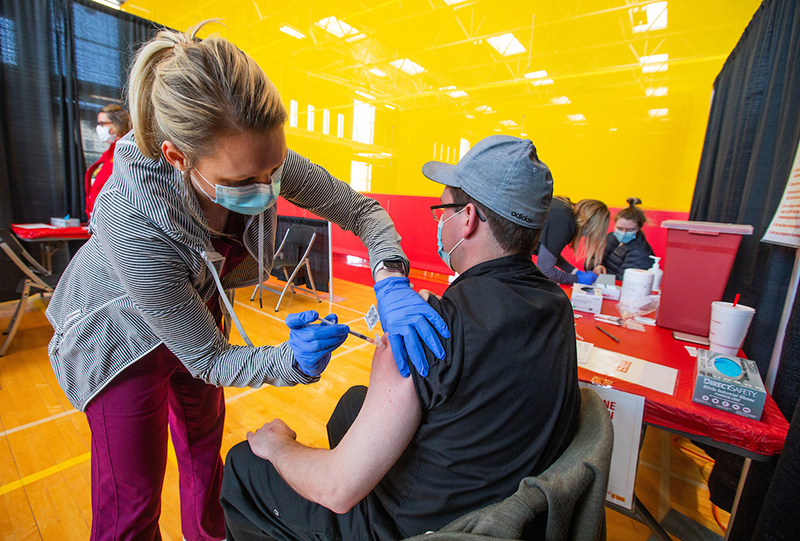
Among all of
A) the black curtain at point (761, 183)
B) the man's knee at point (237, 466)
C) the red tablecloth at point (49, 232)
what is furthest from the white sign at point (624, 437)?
the red tablecloth at point (49, 232)

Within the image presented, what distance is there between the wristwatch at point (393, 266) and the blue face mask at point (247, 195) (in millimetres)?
402

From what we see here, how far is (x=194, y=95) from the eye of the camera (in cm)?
68

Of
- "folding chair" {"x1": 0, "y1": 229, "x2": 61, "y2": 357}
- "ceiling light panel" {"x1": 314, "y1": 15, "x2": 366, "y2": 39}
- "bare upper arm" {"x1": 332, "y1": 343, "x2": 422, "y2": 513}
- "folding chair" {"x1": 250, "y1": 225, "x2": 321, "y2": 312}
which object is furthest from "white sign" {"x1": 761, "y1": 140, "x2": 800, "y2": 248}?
"ceiling light panel" {"x1": 314, "y1": 15, "x2": 366, "y2": 39}

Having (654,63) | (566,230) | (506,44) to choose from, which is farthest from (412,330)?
(506,44)

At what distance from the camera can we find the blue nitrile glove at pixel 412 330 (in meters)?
0.67

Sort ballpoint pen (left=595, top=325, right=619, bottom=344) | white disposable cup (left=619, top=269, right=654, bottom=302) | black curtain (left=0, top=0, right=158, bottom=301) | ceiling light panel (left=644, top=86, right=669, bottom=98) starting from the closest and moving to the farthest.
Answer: ballpoint pen (left=595, top=325, right=619, bottom=344) < white disposable cup (left=619, top=269, right=654, bottom=302) < black curtain (left=0, top=0, right=158, bottom=301) < ceiling light panel (left=644, top=86, right=669, bottom=98)

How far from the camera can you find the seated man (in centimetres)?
66

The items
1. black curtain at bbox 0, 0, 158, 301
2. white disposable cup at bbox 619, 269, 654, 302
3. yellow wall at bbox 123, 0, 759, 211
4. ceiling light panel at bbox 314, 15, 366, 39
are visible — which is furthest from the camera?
ceiling light panel at bbox 314, 15, 366, 39

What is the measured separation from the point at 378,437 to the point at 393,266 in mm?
618

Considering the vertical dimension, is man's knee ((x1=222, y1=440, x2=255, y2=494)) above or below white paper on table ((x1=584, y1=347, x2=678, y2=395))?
below

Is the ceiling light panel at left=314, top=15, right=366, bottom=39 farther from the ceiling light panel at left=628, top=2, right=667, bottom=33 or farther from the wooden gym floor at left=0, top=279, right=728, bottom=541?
the wooden gym floor at left=0, top=279, right=728, bottom=541

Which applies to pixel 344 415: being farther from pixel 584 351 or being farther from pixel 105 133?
pixel 105 133

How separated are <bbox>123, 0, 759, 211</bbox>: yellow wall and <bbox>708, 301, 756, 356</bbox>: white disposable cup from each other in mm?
4486

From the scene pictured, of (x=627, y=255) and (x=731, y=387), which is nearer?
(x=731, y=387)
